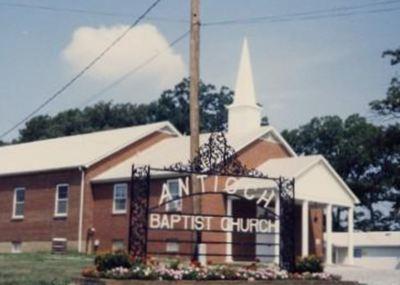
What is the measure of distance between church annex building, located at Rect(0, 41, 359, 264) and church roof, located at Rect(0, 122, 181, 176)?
0.12 metres

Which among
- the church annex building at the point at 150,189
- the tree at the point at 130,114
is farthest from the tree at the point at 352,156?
the church annex building at the point at 150,189

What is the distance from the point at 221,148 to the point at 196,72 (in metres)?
2.47

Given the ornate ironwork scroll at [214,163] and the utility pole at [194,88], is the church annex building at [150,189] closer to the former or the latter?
the utility pole at [194,88]

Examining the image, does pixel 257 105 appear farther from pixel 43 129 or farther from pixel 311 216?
pixel 43 129

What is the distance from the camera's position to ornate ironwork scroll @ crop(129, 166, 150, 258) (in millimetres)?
16781

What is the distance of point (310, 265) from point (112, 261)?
5608 millimetres

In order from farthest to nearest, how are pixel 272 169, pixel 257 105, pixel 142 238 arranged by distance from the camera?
pixel 257 105 → pixel 272 169 → pixel 142 238

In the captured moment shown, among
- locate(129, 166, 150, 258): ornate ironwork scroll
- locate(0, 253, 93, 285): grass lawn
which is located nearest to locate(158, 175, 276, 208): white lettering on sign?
locate(129, 166, 150, 258): ornate ironwork scroll

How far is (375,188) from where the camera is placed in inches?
2751

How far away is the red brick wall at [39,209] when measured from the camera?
42500mm

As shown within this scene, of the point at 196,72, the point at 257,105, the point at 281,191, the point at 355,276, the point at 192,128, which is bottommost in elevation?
the point at 355,276

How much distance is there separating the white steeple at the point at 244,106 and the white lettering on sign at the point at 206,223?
81.9ft

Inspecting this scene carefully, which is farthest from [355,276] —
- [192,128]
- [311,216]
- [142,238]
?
[311,216]

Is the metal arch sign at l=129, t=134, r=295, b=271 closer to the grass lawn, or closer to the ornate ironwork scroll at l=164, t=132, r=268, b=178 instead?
the ornate ironwork scroll at l=164, t=132, r=268, b=178
